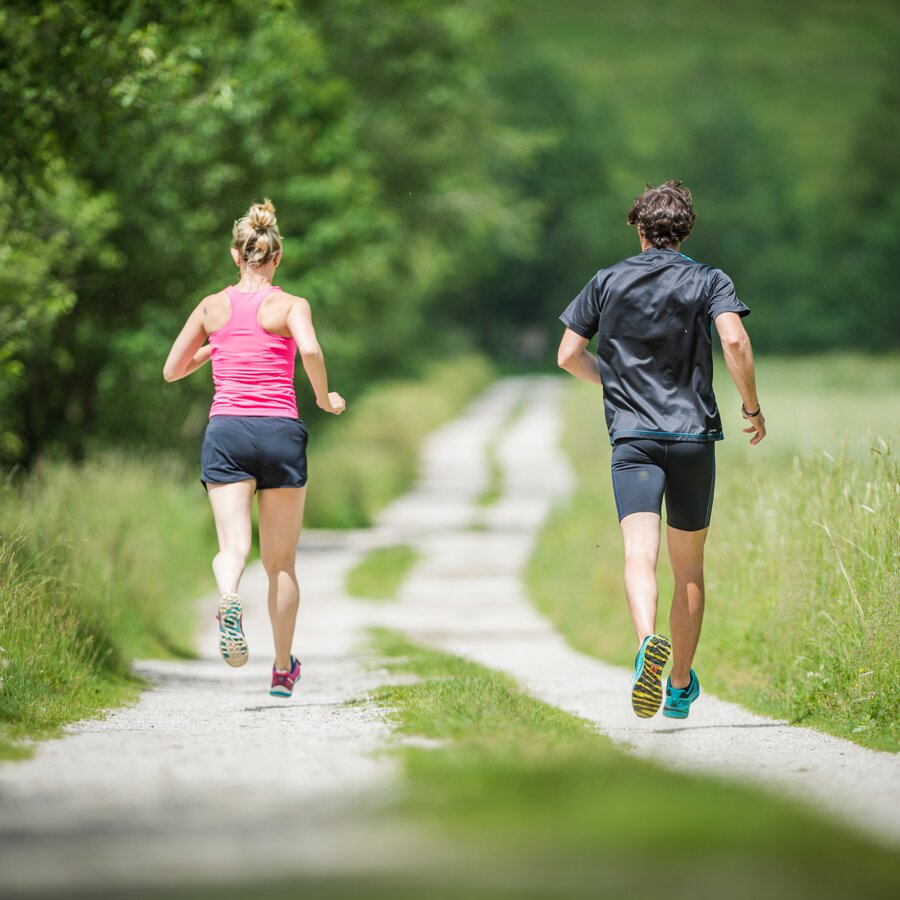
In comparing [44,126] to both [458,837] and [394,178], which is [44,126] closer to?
[458,837]

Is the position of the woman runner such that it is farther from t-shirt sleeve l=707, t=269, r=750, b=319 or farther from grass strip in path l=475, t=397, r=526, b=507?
grass strip in path l=475, t=397, r=526, b=507

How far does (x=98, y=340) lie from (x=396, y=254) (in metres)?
13.0

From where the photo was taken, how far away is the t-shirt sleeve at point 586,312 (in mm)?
6652

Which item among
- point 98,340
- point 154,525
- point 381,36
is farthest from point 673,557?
point 381,36

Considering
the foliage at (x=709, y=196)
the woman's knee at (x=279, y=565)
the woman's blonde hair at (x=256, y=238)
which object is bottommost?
the woman's knee at (x=279, y=565)

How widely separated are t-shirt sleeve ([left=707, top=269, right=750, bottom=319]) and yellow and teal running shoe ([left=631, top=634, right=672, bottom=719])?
4.67 feet

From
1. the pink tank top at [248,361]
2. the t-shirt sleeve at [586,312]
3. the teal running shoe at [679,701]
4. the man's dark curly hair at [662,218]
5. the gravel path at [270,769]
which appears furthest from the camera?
the pink tank top at [248,361]

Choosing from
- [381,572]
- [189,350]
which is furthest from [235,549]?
[381,572]

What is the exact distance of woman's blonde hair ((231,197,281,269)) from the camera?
7.33 m

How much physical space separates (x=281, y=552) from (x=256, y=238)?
1527 mm

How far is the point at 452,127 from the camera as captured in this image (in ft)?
111

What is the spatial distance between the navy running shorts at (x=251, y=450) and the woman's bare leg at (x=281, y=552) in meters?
0.13

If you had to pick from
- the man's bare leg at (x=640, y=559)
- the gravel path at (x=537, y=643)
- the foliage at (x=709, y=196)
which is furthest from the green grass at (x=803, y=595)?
the foliage at (x=709, y=196)

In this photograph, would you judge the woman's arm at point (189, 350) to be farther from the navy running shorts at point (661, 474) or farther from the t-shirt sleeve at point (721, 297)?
the t-shirt sleeve at point (721, 297)
